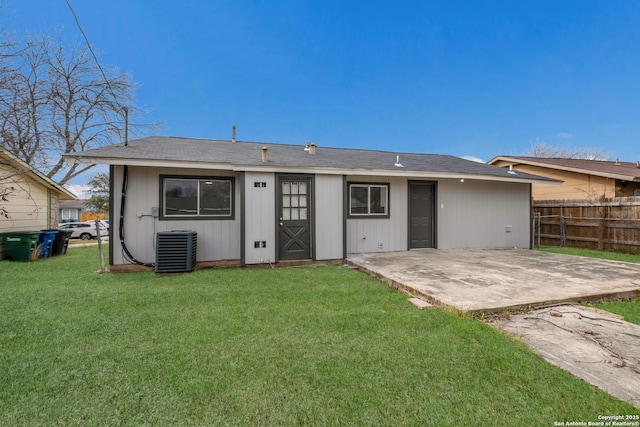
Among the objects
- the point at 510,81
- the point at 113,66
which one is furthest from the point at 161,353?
the point at 510,81

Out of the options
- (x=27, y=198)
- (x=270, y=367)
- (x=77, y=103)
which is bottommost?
(x=270, y=367)

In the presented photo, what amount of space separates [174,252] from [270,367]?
418 cm

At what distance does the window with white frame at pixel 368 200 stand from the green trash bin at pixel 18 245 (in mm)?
8899

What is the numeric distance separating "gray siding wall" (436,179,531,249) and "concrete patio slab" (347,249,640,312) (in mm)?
1363

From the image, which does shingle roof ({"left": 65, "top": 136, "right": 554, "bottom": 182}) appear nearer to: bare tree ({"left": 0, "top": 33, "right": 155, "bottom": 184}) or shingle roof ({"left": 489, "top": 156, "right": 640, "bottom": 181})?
shingle roof ({"left": 489, "top": 156, "right": 640, "bottom": 181})

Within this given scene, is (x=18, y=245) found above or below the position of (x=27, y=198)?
below

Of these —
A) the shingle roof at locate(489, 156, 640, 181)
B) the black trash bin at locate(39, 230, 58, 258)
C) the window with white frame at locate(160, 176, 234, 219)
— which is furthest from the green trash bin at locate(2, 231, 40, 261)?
the shingle roof at locate(489, 156, 640, 181)

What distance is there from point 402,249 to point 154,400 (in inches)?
270

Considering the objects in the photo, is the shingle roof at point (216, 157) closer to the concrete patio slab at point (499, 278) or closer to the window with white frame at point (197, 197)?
the window with white frame at point (197, 197)

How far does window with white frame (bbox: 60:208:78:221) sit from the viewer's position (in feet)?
107

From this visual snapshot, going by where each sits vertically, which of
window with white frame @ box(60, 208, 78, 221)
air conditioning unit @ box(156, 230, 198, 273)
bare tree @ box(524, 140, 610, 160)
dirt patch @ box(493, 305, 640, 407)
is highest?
bare tree @ box(524, 140, 610, 160)

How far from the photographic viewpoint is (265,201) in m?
6.18

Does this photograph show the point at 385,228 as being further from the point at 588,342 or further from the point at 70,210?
the point at 70,210

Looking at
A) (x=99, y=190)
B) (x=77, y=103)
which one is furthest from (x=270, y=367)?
(x=99, y=190)
